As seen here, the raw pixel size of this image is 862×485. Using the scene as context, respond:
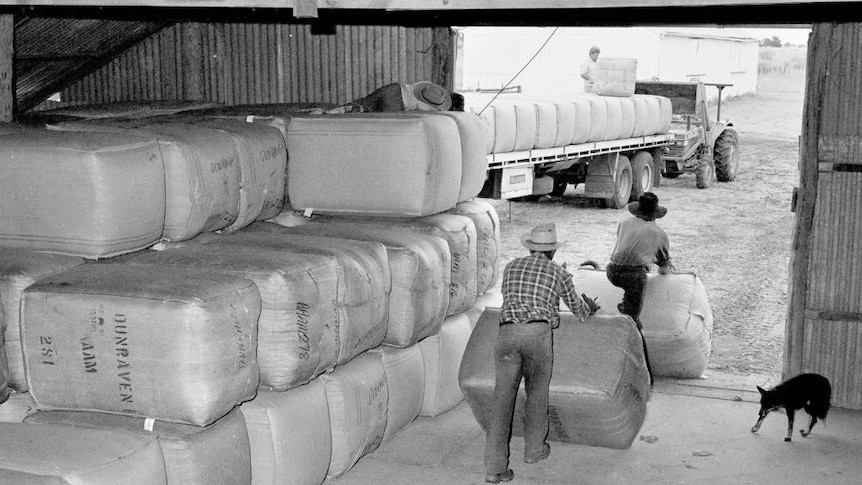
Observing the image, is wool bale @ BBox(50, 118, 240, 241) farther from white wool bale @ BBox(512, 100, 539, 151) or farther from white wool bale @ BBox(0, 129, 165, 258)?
white wool bale @ BBox(512, 100, 539, 151)

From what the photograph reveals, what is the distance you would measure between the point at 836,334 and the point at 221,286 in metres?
5.15

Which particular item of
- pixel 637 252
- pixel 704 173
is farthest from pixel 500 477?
pixel 704 173

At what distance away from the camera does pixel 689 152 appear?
2222 centimetres

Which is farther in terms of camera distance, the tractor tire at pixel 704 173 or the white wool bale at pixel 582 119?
the tractor tire at pixel 704 173

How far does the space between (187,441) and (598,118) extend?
13.8m

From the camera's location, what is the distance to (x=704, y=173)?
21969mm

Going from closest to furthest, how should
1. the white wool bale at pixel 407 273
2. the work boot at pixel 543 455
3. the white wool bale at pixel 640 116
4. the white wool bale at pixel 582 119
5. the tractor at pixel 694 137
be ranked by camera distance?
1. the work boot at pixel 543 455
2. the white wool bale at pixel 407 273
3. the white wool bale at pixel 582 119
4. the white wool bale at pixel 640 116
5. the tractor at pixel 694 137

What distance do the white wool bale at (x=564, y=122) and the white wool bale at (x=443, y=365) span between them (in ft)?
29.8

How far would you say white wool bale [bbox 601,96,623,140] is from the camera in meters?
18.4

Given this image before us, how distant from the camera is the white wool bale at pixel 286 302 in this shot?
19.1 feet

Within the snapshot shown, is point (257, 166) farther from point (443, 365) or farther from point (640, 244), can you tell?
point (640, 244)

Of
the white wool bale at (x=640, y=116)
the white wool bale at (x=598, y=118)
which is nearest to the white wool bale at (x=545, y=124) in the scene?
the white wool bale at (x=598, y=118)

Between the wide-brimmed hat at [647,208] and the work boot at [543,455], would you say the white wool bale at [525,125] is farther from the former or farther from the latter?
the work boot at [543,455]

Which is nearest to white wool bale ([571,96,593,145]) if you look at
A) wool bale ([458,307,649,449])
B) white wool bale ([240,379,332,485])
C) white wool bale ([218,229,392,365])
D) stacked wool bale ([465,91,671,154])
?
stacked wool bale ([465,91,671,154])
